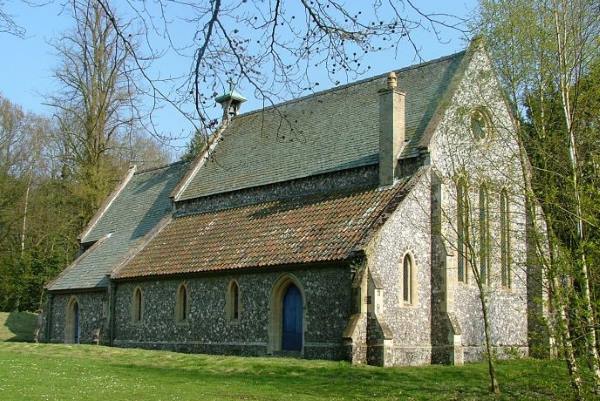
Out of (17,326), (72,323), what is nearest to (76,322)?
(72,323)

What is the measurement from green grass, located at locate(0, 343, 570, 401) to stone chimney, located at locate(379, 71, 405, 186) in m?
6.53

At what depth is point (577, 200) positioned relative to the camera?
12008mm

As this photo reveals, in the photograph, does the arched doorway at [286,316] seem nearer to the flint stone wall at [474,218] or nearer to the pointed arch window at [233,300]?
the pointed arch window at [233,300]

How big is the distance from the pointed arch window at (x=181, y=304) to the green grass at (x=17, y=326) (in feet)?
49.0

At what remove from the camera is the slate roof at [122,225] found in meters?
35.0

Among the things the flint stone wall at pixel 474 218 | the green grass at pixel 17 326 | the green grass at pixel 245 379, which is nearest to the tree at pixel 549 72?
the flint stone wall at pixel 474 218

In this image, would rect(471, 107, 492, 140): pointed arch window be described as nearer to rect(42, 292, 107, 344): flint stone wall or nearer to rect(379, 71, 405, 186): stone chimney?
rect(379, 71, 405, 186): stone chimney

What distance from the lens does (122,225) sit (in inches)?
1507

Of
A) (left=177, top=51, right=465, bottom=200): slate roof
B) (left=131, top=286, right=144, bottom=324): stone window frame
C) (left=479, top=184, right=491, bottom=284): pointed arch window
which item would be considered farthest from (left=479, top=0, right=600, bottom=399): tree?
(left=131, top=286, right=144, bottom=324): stone window frame

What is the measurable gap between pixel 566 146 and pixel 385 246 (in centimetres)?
783

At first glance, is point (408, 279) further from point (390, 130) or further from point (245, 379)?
point (245, 379)

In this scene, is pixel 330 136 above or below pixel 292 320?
above

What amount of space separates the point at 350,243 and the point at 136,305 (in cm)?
1216

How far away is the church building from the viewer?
22031 millimetres
